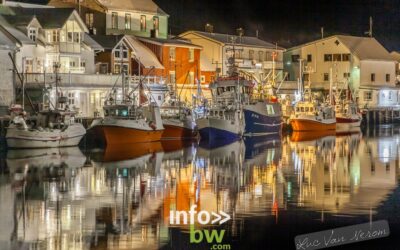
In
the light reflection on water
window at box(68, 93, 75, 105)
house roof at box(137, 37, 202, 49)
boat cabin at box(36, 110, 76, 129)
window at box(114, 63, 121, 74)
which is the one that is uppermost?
house roof at box(137, 37, 202, 49)

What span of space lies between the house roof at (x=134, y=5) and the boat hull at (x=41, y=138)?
2272 centimetres

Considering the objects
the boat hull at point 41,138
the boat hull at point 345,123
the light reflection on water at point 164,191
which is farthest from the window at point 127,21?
the light reflection on water at point 164,191

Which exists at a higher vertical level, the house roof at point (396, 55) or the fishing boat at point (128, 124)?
the house roof at point (396, 55)

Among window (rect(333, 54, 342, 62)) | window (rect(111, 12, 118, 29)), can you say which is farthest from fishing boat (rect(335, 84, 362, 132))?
window (rect(111, 12, 118, 29))

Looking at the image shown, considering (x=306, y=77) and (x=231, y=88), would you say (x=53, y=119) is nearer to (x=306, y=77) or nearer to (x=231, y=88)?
(x=231, y=88)

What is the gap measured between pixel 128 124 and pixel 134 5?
2363cm

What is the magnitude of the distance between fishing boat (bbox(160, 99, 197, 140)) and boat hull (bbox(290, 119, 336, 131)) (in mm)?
A: 12595

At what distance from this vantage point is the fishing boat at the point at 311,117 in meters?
62.0

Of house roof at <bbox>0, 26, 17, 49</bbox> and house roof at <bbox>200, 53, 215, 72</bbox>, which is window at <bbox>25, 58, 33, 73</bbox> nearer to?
house roof at <bbox>0, 26, 17, 49</bbox>

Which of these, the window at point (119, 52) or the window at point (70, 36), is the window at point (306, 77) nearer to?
the window at point (119, 52)

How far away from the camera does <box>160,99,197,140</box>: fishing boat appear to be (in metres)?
49.1

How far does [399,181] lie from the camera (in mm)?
26266

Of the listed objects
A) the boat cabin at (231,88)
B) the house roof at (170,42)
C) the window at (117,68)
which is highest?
the house roof at (170,42)

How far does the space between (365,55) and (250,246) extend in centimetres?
6587
